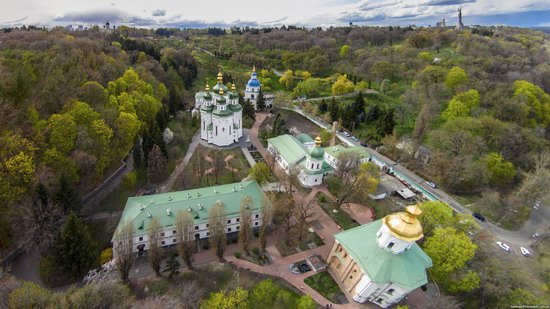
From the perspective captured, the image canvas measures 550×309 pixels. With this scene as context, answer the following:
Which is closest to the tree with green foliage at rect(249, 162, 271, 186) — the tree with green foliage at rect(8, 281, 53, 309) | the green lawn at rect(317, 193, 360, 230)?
the green lawn at rect(317, 193, 360, 230)

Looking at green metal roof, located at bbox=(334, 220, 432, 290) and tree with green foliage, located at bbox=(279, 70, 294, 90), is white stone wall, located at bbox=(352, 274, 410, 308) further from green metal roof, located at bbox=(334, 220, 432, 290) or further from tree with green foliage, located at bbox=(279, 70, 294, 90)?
tree with green foliage, located at bbox=(279, 70, 294, 90)

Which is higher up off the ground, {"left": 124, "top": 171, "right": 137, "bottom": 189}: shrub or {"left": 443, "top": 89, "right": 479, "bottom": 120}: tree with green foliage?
{"left": 443, "top": 89, "right": 479, "bottom": 120}: tree with green foliage

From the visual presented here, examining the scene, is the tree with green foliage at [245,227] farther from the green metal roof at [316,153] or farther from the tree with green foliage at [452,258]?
the tree with green foliage at [452,258]

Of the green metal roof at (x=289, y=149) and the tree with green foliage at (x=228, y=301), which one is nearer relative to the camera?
the tree with green foliage at (x=228, y=301)

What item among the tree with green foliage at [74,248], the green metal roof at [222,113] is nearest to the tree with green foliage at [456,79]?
the green metal roof at [222,113]

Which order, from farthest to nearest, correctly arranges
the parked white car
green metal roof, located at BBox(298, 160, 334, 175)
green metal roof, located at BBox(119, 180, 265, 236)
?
green metal roof, located at BBox(298, 160, 334, 175) → the parked white car → green metal roof, located at BBox(119, 180, 265, 236)

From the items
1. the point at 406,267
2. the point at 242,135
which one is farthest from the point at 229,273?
the point at 242,135
